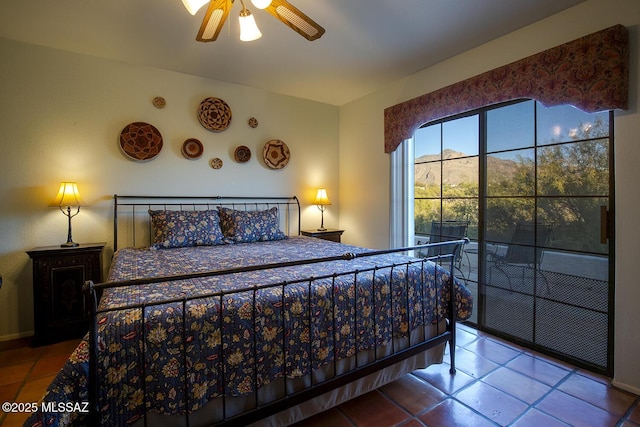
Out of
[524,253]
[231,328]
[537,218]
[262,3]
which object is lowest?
[231,328]

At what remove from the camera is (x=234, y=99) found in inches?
140

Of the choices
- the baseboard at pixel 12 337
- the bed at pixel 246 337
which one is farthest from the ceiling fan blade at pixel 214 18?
the baseboard at pixel 12 337

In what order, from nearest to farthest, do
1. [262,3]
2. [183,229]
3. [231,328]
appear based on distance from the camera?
[231,328], [262,3], [183,229]

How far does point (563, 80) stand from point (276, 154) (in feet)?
9.33

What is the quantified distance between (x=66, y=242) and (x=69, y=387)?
7.79 feet

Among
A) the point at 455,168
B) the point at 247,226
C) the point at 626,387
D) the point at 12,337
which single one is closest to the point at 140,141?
the point at 247,226

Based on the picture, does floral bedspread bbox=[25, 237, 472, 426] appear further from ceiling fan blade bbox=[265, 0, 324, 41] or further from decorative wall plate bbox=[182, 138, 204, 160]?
decorative wall plate bbox=[182, 138, 204, 160]

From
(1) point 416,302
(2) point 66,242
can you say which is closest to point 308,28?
(1) point 416,302

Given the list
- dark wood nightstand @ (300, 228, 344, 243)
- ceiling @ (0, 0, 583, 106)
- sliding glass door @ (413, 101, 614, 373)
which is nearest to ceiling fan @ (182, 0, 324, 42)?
ceiling @ (0, 0, 583, 106)

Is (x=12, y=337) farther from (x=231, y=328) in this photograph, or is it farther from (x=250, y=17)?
(x=250, y=17)

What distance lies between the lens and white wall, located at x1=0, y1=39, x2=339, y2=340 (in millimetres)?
2602

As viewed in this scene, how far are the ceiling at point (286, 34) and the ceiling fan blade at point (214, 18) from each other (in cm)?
43

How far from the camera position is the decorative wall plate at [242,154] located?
356 cm

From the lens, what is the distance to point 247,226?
3.16 meters
